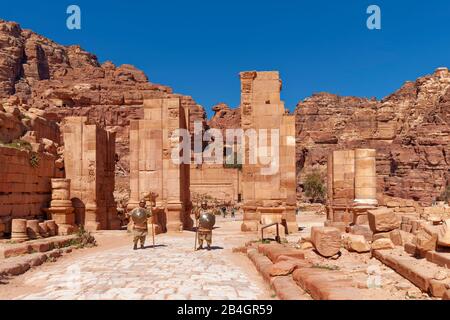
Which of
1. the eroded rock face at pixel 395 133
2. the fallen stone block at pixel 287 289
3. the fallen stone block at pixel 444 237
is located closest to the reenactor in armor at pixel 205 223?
the fallen stone block at pixel 287 289

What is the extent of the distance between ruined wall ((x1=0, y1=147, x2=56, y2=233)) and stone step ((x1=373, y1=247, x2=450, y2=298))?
10766 mm

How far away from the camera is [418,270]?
277 inches

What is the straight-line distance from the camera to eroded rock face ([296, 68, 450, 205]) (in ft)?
216

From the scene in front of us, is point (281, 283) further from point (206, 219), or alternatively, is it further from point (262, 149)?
point (262, 149)

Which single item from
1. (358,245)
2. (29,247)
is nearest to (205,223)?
(358,245)

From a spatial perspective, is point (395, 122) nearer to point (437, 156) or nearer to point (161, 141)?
point (437, 156)

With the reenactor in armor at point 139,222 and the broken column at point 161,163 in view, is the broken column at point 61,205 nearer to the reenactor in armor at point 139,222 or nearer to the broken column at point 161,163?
the broken column at point 161,163

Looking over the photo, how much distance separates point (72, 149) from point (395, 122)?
82131 mm

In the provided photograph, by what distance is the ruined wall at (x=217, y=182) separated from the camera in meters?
50.2

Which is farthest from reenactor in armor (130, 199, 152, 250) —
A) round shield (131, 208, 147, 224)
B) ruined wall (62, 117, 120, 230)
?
ruined wall (62, 117, 120, 230)

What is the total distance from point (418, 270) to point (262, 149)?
36.1 feet

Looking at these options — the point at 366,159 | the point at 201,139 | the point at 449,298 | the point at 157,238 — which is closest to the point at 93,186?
the point at 157,238

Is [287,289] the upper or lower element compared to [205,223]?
lower

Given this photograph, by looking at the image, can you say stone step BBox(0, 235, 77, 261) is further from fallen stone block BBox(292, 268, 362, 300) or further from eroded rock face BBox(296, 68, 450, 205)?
eroded rock face BBox(296, 68, 450, 205)
